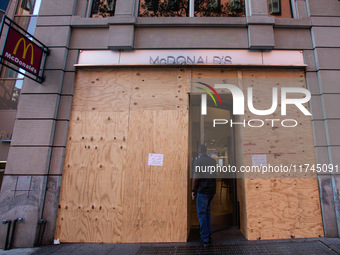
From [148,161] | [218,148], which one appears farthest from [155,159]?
[218,148]

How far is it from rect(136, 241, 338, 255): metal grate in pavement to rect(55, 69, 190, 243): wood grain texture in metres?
0.34

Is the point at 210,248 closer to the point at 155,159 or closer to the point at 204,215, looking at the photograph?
the point at 204,215

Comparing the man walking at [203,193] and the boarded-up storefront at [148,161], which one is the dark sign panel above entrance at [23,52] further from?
the man walking at [203,193]

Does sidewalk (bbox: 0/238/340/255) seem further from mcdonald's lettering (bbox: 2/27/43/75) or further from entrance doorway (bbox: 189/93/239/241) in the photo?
mcdonald's lettering (bbox: 2/27/43/75)

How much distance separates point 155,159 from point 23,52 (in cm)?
386

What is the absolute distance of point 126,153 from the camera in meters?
4.48

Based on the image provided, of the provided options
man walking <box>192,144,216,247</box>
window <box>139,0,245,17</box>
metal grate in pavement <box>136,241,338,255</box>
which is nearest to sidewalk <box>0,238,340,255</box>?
metal grate in pavement <box>136,241,338,255</box>

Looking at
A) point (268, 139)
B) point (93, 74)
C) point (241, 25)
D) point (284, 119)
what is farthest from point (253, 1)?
point (93, 74)

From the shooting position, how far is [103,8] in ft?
18.2

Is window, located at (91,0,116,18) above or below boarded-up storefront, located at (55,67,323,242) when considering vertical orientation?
above

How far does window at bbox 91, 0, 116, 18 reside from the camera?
5479 millimetres

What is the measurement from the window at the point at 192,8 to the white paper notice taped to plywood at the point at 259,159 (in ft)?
13.3

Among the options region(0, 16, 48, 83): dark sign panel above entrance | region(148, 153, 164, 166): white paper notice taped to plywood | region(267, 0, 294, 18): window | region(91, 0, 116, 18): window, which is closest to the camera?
region(0, 16, 48, 83): dark sign panel above entrance

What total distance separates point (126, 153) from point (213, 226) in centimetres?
301
